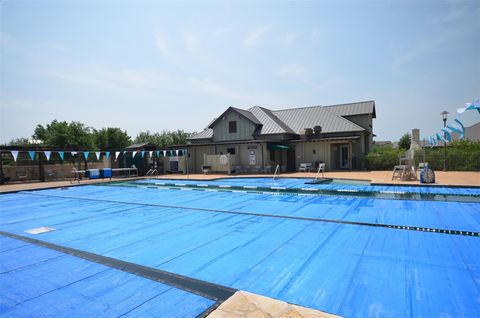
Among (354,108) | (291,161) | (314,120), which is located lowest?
(291,161)

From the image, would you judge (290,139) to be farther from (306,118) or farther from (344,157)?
(344,157)

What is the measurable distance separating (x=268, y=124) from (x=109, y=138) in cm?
3457

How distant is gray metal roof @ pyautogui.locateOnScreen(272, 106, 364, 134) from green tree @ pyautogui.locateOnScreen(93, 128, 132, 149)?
32.1 metres

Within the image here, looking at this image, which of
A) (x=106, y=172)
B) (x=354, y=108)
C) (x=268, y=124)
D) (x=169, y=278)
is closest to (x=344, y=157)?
(x=354, y=108)

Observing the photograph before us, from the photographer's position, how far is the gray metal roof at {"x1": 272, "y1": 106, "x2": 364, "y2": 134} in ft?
74.6

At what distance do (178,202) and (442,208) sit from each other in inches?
343

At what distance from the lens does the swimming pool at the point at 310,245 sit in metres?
3.34

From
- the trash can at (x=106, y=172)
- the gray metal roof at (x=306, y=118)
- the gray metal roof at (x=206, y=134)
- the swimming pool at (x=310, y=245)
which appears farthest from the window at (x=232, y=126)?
the swimming pool at (x=310, y=245)

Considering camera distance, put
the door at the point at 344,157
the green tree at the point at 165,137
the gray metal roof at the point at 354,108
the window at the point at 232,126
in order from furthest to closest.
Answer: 1. the green tree at the point at 165,137
2. the window at the point at 232,126
3. the gray metal roof at the point at 354,108
4. the door at the point at 344,157

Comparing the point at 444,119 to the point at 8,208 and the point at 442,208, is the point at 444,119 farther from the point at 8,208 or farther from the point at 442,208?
the point at 8,208

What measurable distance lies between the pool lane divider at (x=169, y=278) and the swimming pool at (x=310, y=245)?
136 mm

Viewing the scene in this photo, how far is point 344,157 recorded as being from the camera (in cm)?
2203

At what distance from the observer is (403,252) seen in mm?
4703

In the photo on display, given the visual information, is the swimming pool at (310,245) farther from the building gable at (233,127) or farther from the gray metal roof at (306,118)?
the building gable at (233,127)
